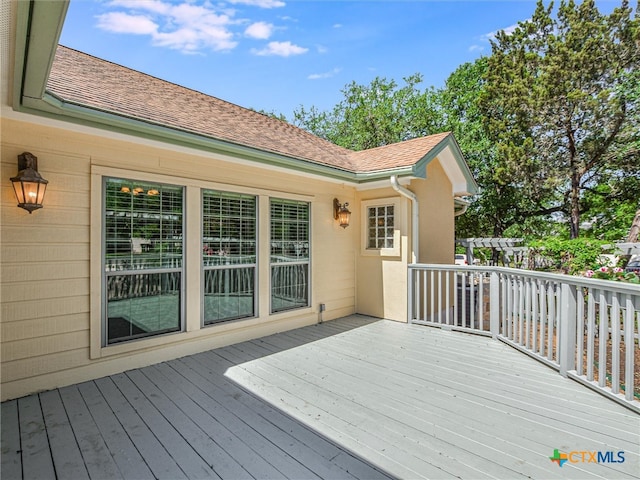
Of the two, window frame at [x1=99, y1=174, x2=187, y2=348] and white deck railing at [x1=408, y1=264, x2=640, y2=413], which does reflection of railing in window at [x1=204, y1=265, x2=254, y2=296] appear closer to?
window frame at [x1=99, y1=174, x2=187, y2=348]

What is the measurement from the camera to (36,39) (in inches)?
69.8

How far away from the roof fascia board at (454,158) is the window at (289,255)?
199 cm

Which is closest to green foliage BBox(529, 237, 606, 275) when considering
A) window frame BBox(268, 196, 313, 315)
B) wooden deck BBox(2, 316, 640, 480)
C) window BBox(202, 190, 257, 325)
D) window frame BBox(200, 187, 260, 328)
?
wooden deck BBox(2, 316, 640, 480)

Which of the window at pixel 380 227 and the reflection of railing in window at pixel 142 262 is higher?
the window at pixel 380 227

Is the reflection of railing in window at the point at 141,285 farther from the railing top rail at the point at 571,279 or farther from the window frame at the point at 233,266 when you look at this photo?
the railing top rail at the point at 571,279

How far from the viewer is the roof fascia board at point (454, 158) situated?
537 cm

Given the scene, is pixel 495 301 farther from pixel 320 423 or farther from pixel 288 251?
pixel 320 423

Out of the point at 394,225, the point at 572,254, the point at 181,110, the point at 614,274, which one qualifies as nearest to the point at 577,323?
the point at 614,274

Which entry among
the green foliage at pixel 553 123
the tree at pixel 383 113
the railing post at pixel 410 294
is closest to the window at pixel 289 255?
the railing post at pixel 410 294

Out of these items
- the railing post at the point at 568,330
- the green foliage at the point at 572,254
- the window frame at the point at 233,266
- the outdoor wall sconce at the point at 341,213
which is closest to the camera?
the railing post at the point at 568,330

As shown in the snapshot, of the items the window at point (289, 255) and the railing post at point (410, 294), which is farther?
the railing post at point (410, 294)

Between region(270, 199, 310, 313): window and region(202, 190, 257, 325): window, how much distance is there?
393 millimetres

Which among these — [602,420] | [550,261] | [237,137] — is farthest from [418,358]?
[550,261]

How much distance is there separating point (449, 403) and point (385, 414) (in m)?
0.64
